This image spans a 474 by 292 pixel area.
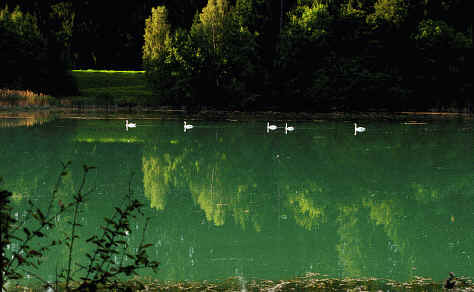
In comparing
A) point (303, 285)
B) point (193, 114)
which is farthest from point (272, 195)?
point (193, 114)

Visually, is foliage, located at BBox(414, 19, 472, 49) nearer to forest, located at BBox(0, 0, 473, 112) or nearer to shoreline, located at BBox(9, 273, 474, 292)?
forest, located at BBox(0, 0, 473, 112)

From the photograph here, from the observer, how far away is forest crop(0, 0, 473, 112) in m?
43.7

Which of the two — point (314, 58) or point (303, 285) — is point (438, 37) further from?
point (303, 285)

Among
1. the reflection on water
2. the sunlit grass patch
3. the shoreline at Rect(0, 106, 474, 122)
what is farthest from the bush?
the reflection on water

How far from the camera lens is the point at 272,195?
Answer: 12.5 m

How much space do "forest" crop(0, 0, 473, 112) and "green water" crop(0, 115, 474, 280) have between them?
18935mm

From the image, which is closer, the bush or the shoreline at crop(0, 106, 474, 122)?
the shoreline at crop(0, 106, 474, 122)

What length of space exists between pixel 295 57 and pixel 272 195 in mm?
33241

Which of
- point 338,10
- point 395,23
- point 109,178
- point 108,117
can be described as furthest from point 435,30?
point 109,178

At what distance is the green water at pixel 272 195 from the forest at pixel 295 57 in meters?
18.9

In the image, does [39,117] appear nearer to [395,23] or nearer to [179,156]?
[179,156]

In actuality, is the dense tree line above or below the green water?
above

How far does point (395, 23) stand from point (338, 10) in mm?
3735

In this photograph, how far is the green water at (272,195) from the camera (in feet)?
25.8
